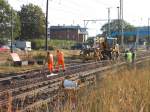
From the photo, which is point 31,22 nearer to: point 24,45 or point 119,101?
point 24,45

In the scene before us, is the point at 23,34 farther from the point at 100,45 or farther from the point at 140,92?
the point at 140,92

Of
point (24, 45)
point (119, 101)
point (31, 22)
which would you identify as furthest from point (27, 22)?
point (119, 101)

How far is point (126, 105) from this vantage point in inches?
323

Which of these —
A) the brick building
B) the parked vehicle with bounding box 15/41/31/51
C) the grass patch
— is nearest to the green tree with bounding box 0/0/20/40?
the parked vehicle with bounding box 15/41/31/51

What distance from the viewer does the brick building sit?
160m

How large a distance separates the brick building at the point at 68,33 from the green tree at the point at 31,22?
26.5 meters

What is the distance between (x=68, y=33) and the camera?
16450 centimetres

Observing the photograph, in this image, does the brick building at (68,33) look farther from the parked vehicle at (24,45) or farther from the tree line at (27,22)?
the parked vehicle at (24,45)

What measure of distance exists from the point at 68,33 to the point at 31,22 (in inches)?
1330

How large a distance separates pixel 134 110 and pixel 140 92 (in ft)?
6.67

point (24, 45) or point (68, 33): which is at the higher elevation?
point (68, 33)

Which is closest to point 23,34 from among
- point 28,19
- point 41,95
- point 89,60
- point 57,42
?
point 28,19

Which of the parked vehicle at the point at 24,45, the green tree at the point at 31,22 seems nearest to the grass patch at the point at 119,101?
the parked vehicle at the point at 24,45

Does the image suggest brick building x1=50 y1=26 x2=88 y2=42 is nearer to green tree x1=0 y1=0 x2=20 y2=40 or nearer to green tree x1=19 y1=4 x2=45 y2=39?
green tree x1=19 y1=4 x2=45 y2=39
